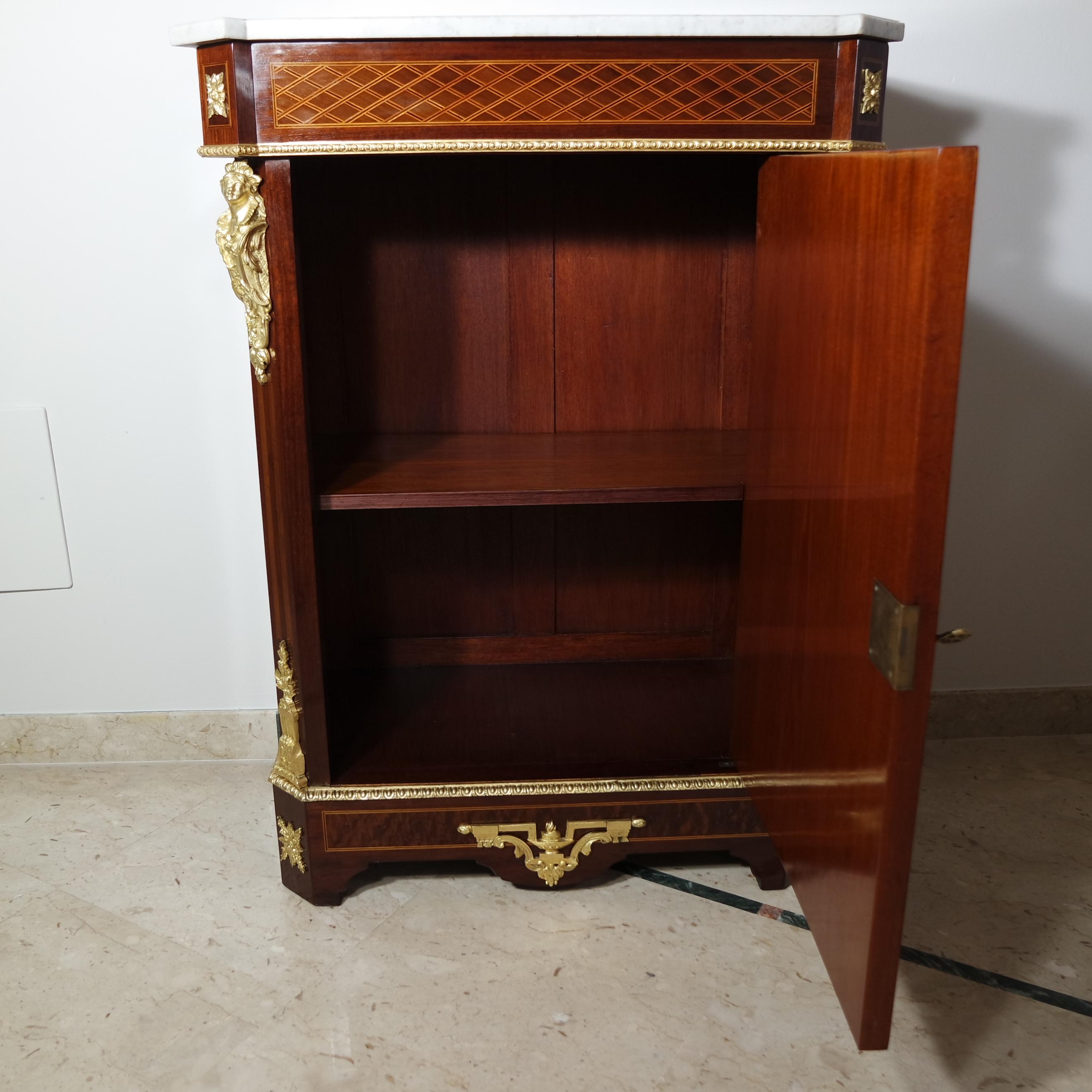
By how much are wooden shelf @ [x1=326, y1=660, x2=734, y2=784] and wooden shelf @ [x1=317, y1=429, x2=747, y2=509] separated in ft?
1.30

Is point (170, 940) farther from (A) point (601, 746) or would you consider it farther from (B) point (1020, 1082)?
(B) point (1020, 1082)

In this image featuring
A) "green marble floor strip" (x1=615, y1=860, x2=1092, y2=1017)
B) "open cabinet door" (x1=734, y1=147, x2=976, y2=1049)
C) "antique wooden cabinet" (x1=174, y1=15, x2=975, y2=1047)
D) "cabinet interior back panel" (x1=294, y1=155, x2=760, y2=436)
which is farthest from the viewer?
"cabinet interior back panel" (x1=294, y1=155, x2=760, y2=436)

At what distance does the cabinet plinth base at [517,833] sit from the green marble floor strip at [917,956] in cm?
8

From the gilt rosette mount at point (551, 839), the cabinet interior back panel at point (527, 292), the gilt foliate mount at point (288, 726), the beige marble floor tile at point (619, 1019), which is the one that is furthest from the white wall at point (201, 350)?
the beige marble floor tile at point (619, 1019)

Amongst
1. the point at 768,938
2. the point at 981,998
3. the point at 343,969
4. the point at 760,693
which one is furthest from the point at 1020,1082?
the point at 343,969

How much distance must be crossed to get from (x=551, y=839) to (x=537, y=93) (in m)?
1.08

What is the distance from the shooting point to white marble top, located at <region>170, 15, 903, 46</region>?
1.32 m

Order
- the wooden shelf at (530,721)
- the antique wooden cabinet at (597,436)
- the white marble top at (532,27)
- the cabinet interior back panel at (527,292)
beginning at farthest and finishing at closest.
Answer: the cabinet interior back panel at (527,292), the wooden shelf at (530,721), the white marble top at (532,27), the antique wooden cabinet at (597,436)

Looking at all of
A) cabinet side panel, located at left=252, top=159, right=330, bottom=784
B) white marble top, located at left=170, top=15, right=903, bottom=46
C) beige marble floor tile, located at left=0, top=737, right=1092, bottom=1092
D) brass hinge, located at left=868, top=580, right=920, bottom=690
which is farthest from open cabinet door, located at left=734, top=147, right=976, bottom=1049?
cabinet side panel, located at left=252, top=159, right=330, bottom=784

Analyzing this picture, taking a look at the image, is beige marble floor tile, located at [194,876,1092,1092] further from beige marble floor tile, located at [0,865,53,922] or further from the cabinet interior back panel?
the cabinet interior back panel

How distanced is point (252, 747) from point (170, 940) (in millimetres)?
588

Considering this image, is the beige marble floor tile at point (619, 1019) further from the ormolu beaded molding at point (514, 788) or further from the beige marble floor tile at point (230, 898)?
the ormolu beaded molding at point (514, 788)

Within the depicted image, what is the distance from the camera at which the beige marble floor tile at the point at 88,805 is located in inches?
72.6

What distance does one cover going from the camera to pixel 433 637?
2.06 m
